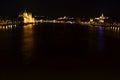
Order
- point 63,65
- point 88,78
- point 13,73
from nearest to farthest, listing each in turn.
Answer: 1. point 88,78
2. point 13,73
3. point 63,65

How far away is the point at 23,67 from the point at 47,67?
0.93 meters

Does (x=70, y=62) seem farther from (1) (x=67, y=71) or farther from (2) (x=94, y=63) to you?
(1) (x=67, y=71)

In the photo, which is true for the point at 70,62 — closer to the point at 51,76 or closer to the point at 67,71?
the point at 67,71

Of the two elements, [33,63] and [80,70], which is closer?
[80,70]

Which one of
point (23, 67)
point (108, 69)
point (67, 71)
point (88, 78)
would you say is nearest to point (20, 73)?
point (23, 67)

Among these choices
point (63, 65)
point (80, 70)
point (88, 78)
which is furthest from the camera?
point (63, 65)

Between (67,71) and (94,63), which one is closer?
(67,71)

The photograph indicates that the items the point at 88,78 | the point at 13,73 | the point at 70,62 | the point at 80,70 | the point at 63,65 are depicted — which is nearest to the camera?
the point at 88,78

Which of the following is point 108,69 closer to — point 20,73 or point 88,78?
point 88,78

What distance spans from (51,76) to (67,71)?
1.01 meters

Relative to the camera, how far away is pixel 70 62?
1165 cm

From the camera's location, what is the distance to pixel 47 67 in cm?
Result: 1038

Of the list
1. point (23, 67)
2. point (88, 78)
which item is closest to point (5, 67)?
point (23, 67)

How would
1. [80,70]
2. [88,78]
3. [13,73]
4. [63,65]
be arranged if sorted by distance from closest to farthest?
[88,78], [13,73], [80,70], [63,65]
